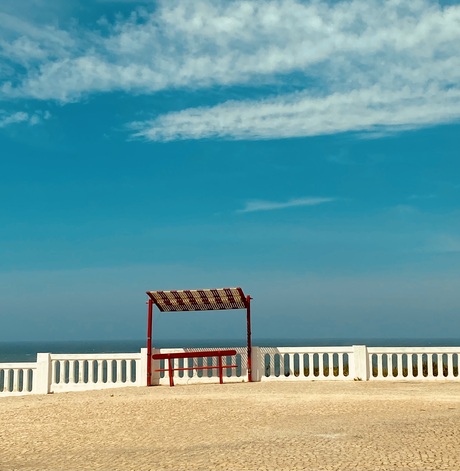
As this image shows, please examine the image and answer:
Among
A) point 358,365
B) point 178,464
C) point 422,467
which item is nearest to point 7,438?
point 178,464

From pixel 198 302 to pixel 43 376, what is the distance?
4.58 meters

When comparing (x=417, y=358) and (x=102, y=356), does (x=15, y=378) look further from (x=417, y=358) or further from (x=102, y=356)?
(x=417, y=358)

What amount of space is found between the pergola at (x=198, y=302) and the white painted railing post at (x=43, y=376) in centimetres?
272

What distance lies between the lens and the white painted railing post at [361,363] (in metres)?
20.4

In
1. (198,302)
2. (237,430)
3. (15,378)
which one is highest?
(198,302)

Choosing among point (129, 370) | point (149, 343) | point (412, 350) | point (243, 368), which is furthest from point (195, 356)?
point (412, 350)

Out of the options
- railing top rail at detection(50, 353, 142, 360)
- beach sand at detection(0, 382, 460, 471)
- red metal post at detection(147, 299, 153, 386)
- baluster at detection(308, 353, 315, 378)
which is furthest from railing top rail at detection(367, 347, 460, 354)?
railing top rail at detection(50, 353, 142, 360)

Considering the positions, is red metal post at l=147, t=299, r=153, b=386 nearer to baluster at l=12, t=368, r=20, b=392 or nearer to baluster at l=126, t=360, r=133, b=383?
baluster at l=126, t=360, r=133, b=383

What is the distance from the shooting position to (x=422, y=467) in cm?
839

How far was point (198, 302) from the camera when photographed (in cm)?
2117

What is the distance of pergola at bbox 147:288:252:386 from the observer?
811 inches

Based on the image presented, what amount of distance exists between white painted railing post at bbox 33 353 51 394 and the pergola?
107 inches

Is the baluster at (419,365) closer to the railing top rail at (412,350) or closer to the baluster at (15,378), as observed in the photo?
the railing top rail at (412,350)

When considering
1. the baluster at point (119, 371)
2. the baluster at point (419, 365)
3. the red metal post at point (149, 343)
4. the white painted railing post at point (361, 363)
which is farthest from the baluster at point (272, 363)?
the baluster at point (119, 371)
